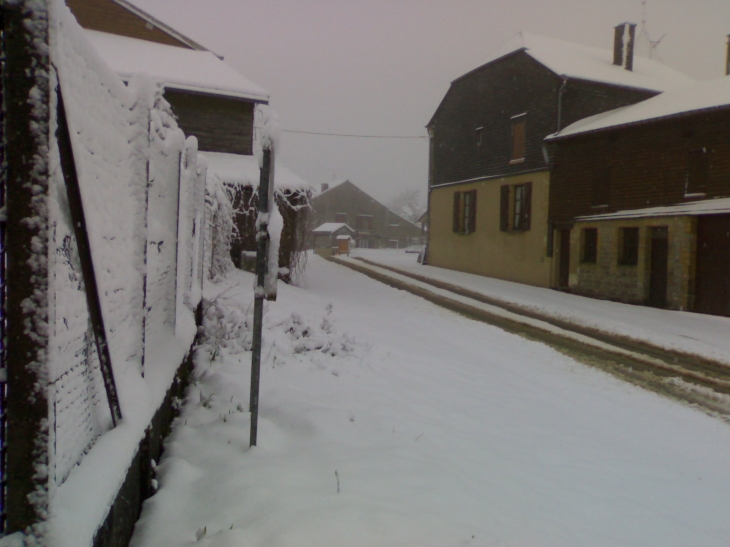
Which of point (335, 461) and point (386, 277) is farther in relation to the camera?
point (386, 277)

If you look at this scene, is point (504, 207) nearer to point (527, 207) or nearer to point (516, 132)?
point (527, 207)

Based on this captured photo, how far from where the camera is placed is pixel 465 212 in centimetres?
2414

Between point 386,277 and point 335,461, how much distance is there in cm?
1632

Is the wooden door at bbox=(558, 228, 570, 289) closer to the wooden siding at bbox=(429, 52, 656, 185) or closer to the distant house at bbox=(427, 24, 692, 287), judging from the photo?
the distant house at bbox=(427, 24, 692, 287)

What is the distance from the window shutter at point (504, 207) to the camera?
21.0 m

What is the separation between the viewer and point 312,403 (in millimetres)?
4242

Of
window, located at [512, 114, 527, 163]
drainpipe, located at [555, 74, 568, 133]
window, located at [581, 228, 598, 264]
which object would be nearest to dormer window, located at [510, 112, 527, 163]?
window, located at [512, 114, 527, 163]

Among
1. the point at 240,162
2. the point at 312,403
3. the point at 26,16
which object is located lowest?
the point at 312,403

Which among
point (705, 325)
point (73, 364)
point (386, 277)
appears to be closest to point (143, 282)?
point (73, 364)

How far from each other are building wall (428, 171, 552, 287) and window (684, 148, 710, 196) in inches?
209

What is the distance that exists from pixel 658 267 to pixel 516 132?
27.8 ft

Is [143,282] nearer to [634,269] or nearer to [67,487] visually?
[67,487]

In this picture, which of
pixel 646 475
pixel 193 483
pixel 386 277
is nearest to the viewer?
pixel 193 483

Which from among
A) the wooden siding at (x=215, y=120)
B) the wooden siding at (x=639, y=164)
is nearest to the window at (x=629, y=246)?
the wooden siding at (x=639, y=164)
